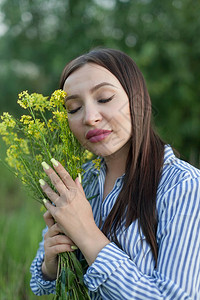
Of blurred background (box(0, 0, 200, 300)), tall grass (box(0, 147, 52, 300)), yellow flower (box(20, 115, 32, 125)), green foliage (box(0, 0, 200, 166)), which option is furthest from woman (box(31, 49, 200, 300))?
green foliage (box(0, 0, 200, 166))

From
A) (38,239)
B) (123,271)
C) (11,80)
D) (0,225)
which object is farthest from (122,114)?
(11,80)

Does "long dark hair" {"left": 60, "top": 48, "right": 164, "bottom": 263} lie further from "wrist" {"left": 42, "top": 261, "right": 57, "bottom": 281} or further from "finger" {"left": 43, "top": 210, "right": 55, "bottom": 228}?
"wrist" {"left": 42, "top": 261, "right": 57, "bottom": 281}

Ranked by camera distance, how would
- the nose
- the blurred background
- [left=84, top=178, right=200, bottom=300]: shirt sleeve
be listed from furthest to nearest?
the blurred background → the nose → [left=84, top=178, right=200, bottom=300]: shirt sleeve

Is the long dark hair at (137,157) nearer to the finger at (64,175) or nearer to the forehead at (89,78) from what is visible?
the forehead at (89,78)

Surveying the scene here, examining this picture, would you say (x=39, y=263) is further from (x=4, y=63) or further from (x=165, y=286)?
(x=4, y=63)

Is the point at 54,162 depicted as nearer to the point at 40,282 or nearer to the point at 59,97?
the point at 59,97

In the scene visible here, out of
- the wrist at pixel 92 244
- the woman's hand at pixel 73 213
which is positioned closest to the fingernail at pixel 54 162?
the woman's hand at pixel 73 213

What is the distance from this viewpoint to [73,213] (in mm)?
1077

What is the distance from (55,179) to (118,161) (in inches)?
12.1

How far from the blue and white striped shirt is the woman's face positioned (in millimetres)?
247

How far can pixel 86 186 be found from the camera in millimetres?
1432

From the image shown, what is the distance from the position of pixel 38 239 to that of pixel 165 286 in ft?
5.36

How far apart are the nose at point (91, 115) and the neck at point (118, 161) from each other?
0.19m

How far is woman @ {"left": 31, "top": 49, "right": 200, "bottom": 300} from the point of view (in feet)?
3.13
